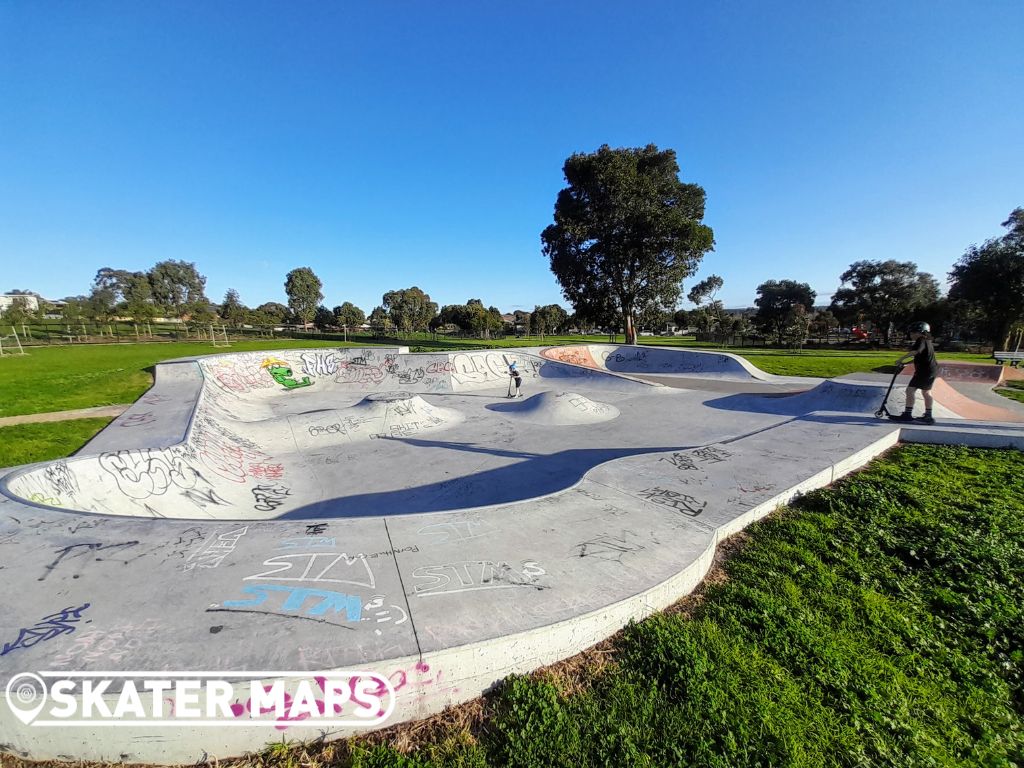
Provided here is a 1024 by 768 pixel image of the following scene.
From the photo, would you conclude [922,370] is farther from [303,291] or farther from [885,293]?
[303,291]

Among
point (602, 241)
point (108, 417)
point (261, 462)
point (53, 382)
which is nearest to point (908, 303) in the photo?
point (602, 241)

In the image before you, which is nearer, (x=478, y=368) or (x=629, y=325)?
(x=478, y=368)

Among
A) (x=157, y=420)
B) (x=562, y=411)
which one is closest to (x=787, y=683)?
(x=562, y=411)

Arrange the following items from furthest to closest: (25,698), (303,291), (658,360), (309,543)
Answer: (303,291) < (658,360) < (309,543) < (25,698)

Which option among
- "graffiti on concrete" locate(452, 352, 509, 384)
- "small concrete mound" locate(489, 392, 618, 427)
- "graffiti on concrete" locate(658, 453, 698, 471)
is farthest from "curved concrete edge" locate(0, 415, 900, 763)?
"graffiti on concrete" locate(452, 352, 509, 384)

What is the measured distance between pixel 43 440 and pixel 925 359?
819 inches

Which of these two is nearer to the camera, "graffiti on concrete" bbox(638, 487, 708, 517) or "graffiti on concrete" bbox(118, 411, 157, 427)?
"graffiti on concrete" bbox(638, 487, 708, 517)

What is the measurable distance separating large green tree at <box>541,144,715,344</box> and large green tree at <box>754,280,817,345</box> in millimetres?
35283

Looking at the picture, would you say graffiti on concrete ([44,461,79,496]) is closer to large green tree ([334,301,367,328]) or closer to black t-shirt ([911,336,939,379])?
black t-shirt ([911,336,939,379])

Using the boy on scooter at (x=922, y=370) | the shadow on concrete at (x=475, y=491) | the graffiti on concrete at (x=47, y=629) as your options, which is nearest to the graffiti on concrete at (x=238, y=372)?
the shadow on concrete at (x=475, y=491)

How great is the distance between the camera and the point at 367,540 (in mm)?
3977

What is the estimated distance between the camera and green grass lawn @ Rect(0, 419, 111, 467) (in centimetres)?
818

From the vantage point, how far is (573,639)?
2951 millimetres

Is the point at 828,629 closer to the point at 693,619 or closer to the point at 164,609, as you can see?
the point at 693,619
